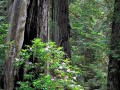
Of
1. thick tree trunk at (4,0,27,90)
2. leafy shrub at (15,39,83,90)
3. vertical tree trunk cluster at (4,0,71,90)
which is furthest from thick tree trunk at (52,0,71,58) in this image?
leafy shrub at (15,39,83,90)

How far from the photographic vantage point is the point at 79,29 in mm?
14930

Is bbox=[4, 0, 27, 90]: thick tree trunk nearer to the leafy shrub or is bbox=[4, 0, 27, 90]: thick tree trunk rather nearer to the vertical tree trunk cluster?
the vertical tree trunk cluster

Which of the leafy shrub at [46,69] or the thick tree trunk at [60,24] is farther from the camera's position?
the thick tree trunk at [60,24]

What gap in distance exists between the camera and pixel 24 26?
21.2ft

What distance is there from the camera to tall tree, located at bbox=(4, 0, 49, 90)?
645 centimetres

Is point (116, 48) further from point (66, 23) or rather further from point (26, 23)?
point (26, 23)

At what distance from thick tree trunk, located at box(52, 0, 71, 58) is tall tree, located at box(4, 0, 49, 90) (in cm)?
Result: 358

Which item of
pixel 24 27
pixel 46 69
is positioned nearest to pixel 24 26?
pixel 24 27

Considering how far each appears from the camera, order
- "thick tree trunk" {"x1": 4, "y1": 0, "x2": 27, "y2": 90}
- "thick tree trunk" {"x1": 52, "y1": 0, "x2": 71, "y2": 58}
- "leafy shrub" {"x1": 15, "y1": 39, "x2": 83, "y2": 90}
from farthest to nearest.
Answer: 1. "thick tree trunk" {"x1": 52, "y1": 0, "x2": 71, "y2": 58}
2. "thick tree trunk" {"x1": 4, "y1": 0, "x2": 27, "y2": 90}
3. "leafy shrub" {"x1": 15, "y1": 39, "x2": 83, "y2": 90}

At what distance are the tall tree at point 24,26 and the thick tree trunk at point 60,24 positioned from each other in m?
3.58

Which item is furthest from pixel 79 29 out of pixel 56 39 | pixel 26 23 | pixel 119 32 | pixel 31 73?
pixel 31 73

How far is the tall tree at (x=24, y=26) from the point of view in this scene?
6.45m

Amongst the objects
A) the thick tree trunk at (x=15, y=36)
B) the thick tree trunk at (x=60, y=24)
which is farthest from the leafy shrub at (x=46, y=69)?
the thick tree trunk at (x=60, y=24)

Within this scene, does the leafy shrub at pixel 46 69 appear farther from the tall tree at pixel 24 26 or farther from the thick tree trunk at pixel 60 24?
the thick tree trunk at pixel 60 24
